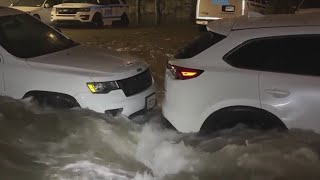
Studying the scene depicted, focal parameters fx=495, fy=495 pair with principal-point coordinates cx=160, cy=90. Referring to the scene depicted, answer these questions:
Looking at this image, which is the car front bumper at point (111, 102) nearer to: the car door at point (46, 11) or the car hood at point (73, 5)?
the car hood at point (73, 5)

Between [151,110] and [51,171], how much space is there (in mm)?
2215

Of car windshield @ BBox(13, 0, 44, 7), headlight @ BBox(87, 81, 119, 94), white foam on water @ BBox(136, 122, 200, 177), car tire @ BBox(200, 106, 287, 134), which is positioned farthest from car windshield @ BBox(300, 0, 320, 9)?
car windshield @ BBox(13, 0, 44, 7)

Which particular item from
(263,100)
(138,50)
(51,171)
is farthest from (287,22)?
(138,50)

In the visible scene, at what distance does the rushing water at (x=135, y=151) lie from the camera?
4.71 metres

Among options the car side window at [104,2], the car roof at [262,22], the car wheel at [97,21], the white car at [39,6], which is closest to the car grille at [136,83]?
the car roof at [262,22]

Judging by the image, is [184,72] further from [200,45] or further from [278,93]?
[278,93]

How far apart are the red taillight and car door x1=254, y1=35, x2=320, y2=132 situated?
68cm

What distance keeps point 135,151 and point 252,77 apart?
157cm

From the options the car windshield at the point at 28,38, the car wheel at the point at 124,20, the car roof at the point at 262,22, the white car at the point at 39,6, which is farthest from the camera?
the car wheel at the point at 124,20

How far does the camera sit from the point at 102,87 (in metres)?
6.17

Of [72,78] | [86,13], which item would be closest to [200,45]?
[72,78]

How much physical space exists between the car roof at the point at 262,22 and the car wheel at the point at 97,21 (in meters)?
15.2

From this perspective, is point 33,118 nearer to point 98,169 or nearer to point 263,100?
point 98,169

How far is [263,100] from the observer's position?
15.8 feet
